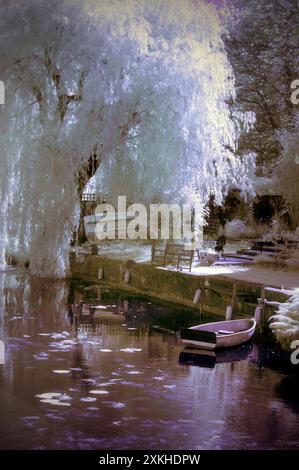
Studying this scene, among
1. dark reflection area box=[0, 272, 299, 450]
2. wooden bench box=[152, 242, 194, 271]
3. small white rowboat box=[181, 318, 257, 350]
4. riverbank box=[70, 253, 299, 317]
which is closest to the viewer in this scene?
dark reflection area box=[0, 272, 299, 450]

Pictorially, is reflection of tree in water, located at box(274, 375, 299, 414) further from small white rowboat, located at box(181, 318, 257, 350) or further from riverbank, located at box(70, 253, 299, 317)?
riverbank, located at box(70, 253, 299, 317)

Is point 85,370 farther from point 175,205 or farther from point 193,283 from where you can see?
point 175,205

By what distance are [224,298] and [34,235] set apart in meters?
3.91

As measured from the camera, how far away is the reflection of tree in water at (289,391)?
23.5ft

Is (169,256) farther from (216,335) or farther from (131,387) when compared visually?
(131,387)

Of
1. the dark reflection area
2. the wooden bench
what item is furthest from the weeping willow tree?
the dark reflection area

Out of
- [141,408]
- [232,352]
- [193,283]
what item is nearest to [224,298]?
[193,283]

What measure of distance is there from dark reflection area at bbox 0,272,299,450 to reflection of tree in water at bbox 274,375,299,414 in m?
0.01

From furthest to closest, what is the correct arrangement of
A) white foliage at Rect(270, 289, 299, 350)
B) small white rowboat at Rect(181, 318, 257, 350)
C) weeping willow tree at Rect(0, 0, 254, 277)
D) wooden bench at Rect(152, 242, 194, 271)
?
wooden bench at Rect(152, 242, 194, 271)
weeping willow tree at Rect(0, 0, 254, 277)
small white rowboat at Rect(181, 318, 257, 350)
white foliage at Rect(270, 289, 299, 350)

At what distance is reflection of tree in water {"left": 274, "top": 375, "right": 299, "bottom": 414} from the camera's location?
23.5 ft

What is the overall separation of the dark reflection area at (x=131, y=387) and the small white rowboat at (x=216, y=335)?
13cm

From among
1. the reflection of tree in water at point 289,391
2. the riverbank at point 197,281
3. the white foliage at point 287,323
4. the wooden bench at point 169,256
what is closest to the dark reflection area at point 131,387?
the reflection of tree in water at point 289,391

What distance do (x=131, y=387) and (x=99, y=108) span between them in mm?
7315

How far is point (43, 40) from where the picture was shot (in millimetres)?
13242
